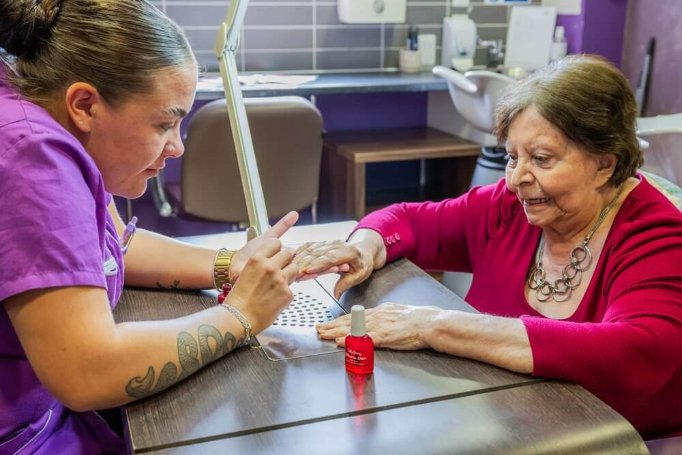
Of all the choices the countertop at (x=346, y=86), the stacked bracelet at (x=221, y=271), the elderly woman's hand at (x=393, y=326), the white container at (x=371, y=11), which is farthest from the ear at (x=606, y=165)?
the white container at (x=371, y=11)

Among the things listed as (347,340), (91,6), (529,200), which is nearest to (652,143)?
(529,200)

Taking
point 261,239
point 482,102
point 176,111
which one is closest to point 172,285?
point 261,239

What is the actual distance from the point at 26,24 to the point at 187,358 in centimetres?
51

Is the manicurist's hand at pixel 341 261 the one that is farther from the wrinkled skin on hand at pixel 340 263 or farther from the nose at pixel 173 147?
the nose at pixel 173 147

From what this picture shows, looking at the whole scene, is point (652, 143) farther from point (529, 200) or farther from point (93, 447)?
point (93, 447)

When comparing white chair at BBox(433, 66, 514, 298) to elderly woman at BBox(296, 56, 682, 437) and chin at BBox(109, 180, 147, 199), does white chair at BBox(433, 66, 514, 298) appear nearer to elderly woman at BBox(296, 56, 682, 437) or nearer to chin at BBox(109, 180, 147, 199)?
elderly woman at BBox(296, 56, 682, 437)

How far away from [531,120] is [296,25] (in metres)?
2.36

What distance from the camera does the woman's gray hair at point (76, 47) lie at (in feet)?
3.48

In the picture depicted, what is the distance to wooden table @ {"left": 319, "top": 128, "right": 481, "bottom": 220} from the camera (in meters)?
3.31

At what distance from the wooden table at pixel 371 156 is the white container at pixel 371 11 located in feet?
1.72

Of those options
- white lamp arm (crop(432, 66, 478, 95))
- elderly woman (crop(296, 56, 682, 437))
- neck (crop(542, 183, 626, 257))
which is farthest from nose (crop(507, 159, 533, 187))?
white lamp arm (crop(432, 66, 478, 95))

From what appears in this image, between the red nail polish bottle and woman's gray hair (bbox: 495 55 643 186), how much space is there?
61 cm

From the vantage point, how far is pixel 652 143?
97.5 inches

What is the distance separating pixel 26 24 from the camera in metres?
1.06
